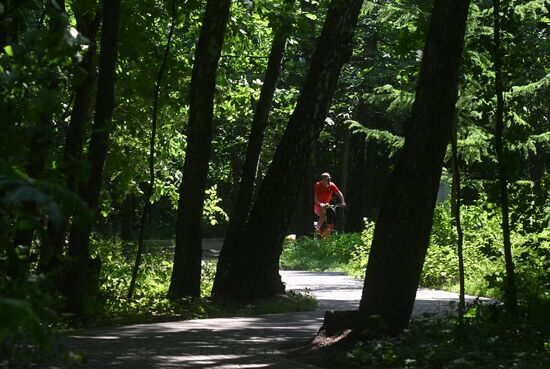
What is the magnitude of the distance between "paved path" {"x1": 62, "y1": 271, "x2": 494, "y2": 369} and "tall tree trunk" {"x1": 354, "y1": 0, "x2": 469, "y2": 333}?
1.25 metres

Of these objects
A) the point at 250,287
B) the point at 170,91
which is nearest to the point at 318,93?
the point at 250,287

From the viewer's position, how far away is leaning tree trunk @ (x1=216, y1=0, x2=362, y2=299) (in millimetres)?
13602

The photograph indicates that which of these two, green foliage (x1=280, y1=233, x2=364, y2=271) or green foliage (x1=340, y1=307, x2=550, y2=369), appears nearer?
green foliage (x1=340, y1=307, x2=550, y2=369)

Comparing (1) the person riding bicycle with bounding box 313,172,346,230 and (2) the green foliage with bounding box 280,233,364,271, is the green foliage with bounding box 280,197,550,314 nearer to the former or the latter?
(2) the green foliage with bounding box 280,233,364,271

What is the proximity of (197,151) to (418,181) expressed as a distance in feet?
18.6

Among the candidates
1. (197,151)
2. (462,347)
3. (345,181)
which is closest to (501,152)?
(462,347)

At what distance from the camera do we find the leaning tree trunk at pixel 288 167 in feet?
44.6

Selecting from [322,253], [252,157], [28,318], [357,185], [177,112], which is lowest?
[28,318]

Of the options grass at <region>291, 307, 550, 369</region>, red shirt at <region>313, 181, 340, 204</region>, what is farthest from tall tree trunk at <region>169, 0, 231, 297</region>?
red shirt at <region>313, 181, 340, 204</region>

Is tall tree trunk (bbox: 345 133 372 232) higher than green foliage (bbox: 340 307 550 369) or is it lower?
higher

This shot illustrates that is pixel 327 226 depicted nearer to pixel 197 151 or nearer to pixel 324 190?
pixel 324 190

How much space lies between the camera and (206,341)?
34.3 feet

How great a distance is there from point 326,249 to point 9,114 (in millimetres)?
23170

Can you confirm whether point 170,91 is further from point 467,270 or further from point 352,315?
point 352,315
